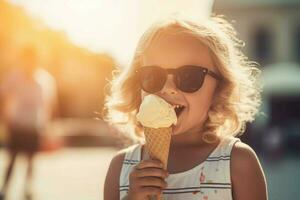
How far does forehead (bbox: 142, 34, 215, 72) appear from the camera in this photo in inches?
113

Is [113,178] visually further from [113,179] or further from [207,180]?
[207,180]

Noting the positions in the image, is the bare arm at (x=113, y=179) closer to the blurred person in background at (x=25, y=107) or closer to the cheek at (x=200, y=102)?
the cheek at (x=200, y=102)

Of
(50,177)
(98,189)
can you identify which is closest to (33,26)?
(50,177)

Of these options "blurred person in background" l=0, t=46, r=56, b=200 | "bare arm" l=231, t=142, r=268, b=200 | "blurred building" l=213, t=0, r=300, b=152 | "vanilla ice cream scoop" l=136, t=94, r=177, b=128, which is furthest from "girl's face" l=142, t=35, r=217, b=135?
"blurred building" l=213, t=0, r=300, b=152

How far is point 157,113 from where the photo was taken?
2.63 meters

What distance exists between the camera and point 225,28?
3377 millimetres

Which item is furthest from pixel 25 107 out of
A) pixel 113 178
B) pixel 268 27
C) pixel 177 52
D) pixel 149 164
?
pixel 268 27

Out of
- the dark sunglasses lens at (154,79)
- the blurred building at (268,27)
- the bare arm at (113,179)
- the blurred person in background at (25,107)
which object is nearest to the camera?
the dark sunglasses lens at (154,79)

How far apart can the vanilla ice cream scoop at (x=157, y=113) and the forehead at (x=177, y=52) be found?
249mm

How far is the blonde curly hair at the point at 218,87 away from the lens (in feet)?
9.96

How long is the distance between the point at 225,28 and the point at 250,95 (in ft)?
1.23

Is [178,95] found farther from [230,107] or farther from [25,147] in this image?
[25,147]

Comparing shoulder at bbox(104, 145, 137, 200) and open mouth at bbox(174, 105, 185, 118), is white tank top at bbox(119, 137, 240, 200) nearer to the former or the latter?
shoulder at bbox(104, 145, 137, 200)

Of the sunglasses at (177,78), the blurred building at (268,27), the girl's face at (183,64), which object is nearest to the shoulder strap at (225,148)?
the girl's face at (183,64)
